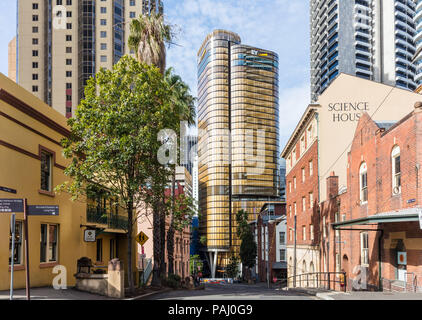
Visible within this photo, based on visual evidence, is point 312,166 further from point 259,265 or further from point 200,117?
point 200,117

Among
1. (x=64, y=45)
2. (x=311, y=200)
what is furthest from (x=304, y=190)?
(x=64, y=45)

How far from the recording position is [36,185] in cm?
2172

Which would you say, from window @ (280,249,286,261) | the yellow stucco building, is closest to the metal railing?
the yellow stucco building

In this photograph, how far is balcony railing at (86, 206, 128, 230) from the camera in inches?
1153

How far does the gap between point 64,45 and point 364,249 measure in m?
93.4

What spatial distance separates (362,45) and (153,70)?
130851mm

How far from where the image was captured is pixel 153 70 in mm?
22906

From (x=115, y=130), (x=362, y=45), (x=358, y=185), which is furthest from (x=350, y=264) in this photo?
(x=362, y=45)

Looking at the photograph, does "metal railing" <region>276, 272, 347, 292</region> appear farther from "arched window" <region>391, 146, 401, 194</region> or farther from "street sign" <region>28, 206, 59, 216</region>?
"street sign" <region>28, 206, 59, 216</region>

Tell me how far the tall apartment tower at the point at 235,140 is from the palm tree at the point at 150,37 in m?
138

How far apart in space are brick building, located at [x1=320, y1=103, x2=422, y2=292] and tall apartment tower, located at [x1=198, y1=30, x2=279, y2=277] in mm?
136235

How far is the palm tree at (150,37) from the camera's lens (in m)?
31.2

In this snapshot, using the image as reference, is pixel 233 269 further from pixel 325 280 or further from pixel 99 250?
pixel 325 280

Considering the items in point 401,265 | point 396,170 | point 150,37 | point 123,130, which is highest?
point 150,37
